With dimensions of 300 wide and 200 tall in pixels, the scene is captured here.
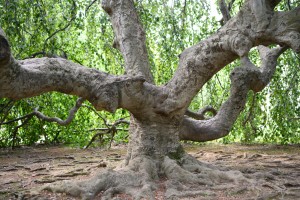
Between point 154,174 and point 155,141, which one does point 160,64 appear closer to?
point 155,141

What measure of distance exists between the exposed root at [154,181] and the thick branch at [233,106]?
0.64 m

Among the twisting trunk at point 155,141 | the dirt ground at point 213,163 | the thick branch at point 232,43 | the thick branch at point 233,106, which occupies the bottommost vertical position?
the dirt ground at point 213,163

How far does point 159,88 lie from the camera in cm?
427

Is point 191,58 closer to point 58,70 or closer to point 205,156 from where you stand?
point 58,70

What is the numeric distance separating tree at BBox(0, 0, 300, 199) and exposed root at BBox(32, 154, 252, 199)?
10 mm

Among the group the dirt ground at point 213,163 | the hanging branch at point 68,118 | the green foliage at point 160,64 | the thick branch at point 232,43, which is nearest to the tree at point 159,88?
the thick branch at point 232,43

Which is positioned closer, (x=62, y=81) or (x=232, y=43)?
(x=62, y=81)

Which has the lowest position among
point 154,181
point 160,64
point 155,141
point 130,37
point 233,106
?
point 154,181

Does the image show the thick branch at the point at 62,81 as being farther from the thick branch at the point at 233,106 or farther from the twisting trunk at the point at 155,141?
the thick branch at the point at 233,106

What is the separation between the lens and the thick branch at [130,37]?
15.4 feet

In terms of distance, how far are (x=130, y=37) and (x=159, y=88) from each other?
33.9 inches

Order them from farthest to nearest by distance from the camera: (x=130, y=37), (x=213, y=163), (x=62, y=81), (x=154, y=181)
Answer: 1. (x=213, y=163)
2. (x=130, y=37)
3. (x=154, y=181)
4. (x=62, y=81)

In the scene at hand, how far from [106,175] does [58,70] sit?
115cm

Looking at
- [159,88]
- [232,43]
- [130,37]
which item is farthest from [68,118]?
[232,43]
